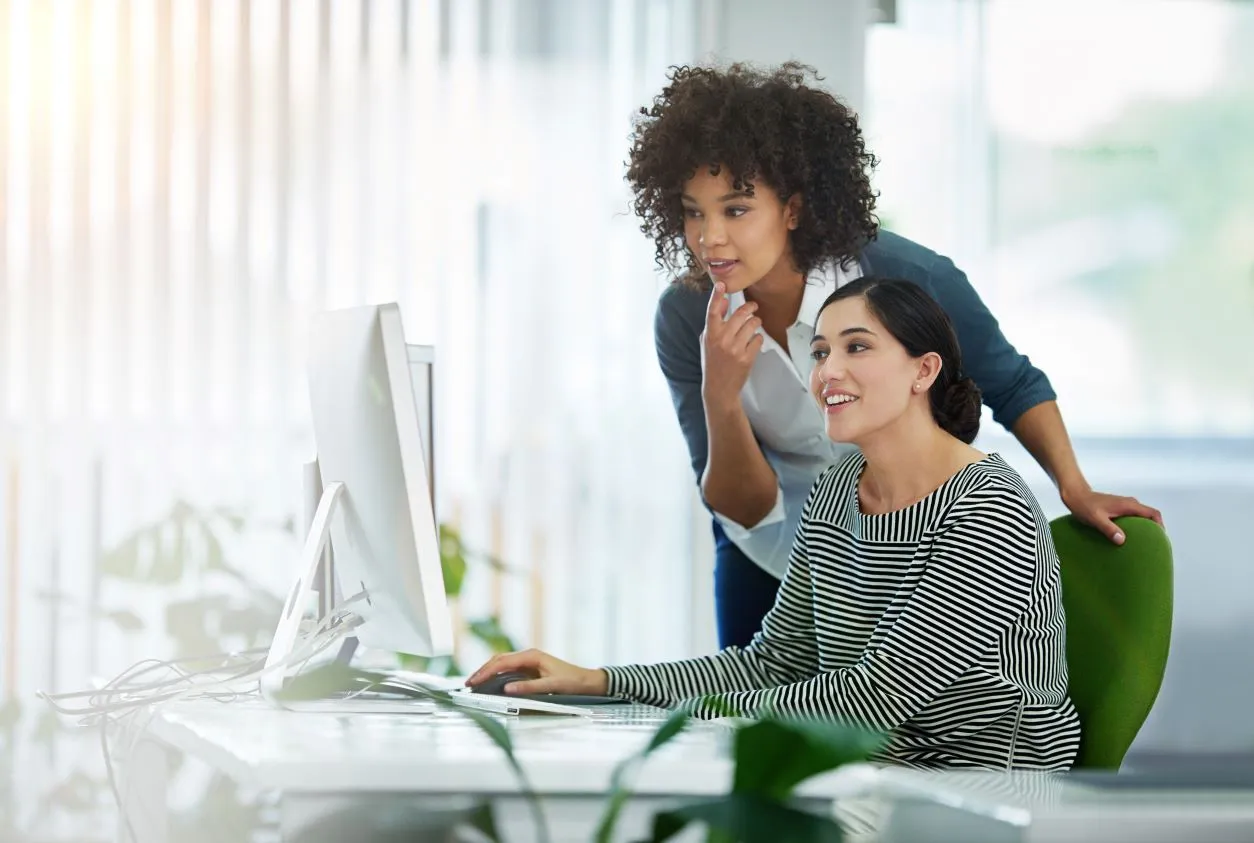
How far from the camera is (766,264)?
68.5 inches

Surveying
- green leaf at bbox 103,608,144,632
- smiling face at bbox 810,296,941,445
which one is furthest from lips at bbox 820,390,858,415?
green leaf at bbox 103,608,144,632

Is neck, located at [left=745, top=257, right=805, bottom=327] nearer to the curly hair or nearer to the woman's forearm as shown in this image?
the curly hair

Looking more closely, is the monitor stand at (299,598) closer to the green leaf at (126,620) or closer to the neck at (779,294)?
the neck at (779,294)

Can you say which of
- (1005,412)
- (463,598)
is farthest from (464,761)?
(463,598)

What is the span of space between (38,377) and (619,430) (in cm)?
129

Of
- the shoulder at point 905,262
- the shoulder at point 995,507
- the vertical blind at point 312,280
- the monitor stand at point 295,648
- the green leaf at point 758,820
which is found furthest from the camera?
the vertical blind at point 312,280

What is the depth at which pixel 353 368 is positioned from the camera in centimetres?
127

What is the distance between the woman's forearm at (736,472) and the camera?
183 centimetres

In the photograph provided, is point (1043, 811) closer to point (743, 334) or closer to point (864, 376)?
point (864, 376)

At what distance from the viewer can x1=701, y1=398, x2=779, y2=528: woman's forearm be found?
183cm


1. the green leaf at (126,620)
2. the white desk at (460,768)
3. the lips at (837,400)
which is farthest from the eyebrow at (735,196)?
the green leaf at (126,620)

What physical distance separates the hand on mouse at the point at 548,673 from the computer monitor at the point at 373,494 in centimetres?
13

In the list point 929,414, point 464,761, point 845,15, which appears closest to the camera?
point 464,761

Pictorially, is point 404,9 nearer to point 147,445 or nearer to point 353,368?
point 147,445
